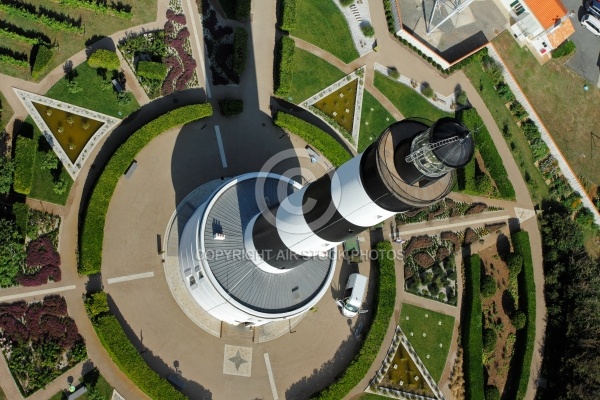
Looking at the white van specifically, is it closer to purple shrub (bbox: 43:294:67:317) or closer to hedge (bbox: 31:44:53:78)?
purple shrub (bbox: 43:294:67:317)

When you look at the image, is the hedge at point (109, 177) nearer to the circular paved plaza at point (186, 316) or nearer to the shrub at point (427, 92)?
the circular paved plaza at point (186, 316)

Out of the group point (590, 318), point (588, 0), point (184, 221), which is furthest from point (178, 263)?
point (588, 0)

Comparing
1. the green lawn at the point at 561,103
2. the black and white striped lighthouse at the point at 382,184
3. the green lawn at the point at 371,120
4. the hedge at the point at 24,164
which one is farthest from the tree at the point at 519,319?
the hedge at the point at 24,164

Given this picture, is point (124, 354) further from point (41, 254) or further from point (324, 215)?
point (324, 215)

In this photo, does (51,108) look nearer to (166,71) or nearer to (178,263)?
(166,71)

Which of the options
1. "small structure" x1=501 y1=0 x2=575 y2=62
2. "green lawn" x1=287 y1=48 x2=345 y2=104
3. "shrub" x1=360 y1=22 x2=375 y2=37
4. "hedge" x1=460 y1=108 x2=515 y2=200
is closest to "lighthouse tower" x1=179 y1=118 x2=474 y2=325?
"green lawn" x1=287 y1=48 x2=345 y2=104

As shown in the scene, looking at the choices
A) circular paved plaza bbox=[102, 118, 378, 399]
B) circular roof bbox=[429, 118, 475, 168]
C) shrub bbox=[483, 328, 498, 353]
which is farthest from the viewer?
shrub bbox=[483, 328, 498, 353]
